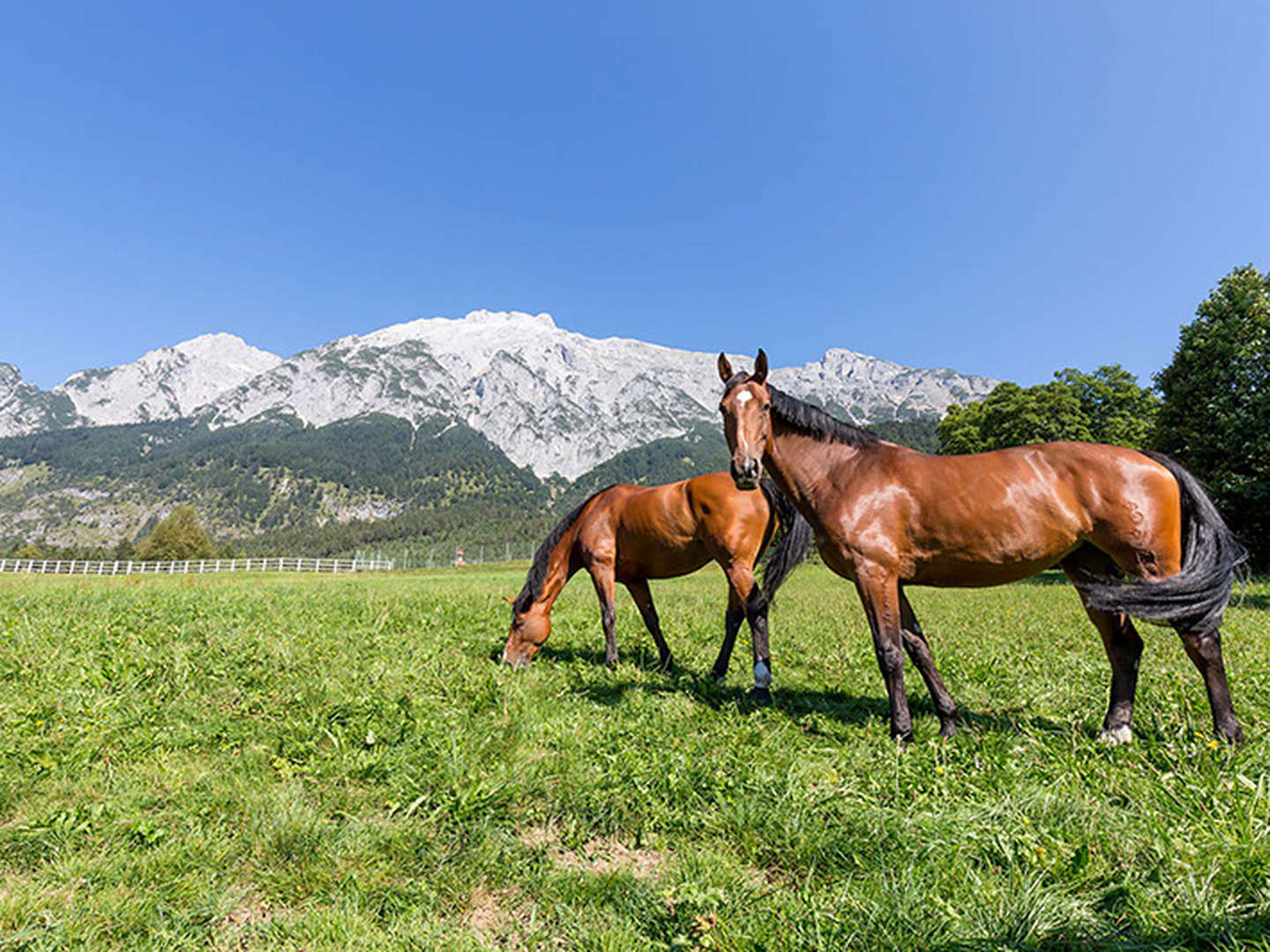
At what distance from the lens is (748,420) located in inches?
214

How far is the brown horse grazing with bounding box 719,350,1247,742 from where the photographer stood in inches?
181

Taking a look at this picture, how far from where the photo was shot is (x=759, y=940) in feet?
7.93

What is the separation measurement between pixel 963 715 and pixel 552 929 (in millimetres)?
4911

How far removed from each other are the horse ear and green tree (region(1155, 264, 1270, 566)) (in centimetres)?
2674

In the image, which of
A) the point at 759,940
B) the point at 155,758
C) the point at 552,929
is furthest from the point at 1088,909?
the point at 155,758

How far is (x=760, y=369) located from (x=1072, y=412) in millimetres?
44053

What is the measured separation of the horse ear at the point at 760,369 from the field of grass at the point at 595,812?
3.32 metres

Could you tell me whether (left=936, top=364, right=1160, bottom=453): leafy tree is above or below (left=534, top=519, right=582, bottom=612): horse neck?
above

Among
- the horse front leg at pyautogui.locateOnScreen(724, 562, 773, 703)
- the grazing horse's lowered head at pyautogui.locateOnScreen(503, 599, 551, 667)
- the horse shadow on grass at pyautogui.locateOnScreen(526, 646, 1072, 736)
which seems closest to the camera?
the horse shadow on grass at pyautogui.locateOnScreen(526, 646, 1072, 736)

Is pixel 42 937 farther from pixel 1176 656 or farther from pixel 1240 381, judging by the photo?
pixel 1240 381

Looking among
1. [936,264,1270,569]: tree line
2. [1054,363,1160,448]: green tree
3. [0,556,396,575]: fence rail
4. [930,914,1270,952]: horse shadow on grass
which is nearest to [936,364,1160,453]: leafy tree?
[1054,363,1160,448]: green tree

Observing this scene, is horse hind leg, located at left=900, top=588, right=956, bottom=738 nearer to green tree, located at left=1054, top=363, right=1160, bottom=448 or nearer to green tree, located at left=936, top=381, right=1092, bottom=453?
green tree, located at left=936, top=381, right=1092, bottom=453

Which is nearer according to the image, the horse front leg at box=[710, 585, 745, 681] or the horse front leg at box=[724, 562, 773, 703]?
the horse front leg at box=[724, 562, 773, 703]

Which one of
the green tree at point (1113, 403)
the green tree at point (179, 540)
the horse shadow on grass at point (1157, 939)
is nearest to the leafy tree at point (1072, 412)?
the green tree at point (1113, 403)
